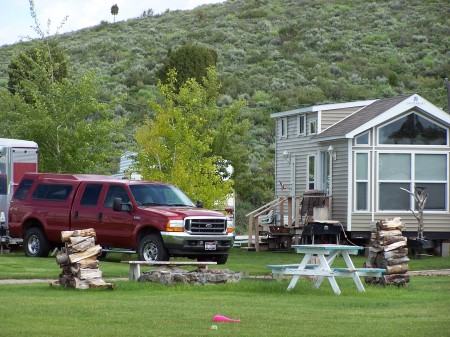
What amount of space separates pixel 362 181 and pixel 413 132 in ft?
6.79

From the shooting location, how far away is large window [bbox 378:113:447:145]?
3139 cm

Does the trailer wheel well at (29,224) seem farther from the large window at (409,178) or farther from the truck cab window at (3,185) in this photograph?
the large window at (409,178)

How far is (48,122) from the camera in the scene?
115 ft

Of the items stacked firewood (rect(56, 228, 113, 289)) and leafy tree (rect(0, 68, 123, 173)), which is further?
leafy tree (rect(0, 68, 123, 173))

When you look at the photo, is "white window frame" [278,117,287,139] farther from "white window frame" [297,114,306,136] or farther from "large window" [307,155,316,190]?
"large window" [307,155,316,190]

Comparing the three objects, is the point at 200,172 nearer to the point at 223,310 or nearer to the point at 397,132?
the point at 397,132

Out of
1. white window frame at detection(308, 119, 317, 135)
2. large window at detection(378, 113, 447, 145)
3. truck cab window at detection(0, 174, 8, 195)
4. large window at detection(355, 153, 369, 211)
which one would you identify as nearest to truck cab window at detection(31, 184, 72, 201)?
truck cab window at detection(0, 174, 8, 195)

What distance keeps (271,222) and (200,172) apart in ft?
12.1

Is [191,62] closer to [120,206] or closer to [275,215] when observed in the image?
[275,215]

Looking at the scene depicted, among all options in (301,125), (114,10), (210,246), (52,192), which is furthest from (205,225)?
(114,10)

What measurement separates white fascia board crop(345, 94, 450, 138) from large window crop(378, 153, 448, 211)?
0.98 meters

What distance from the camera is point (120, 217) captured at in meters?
24.2

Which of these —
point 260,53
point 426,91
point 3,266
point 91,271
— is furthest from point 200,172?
point 260,53

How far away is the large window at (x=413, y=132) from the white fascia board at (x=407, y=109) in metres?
0.31
